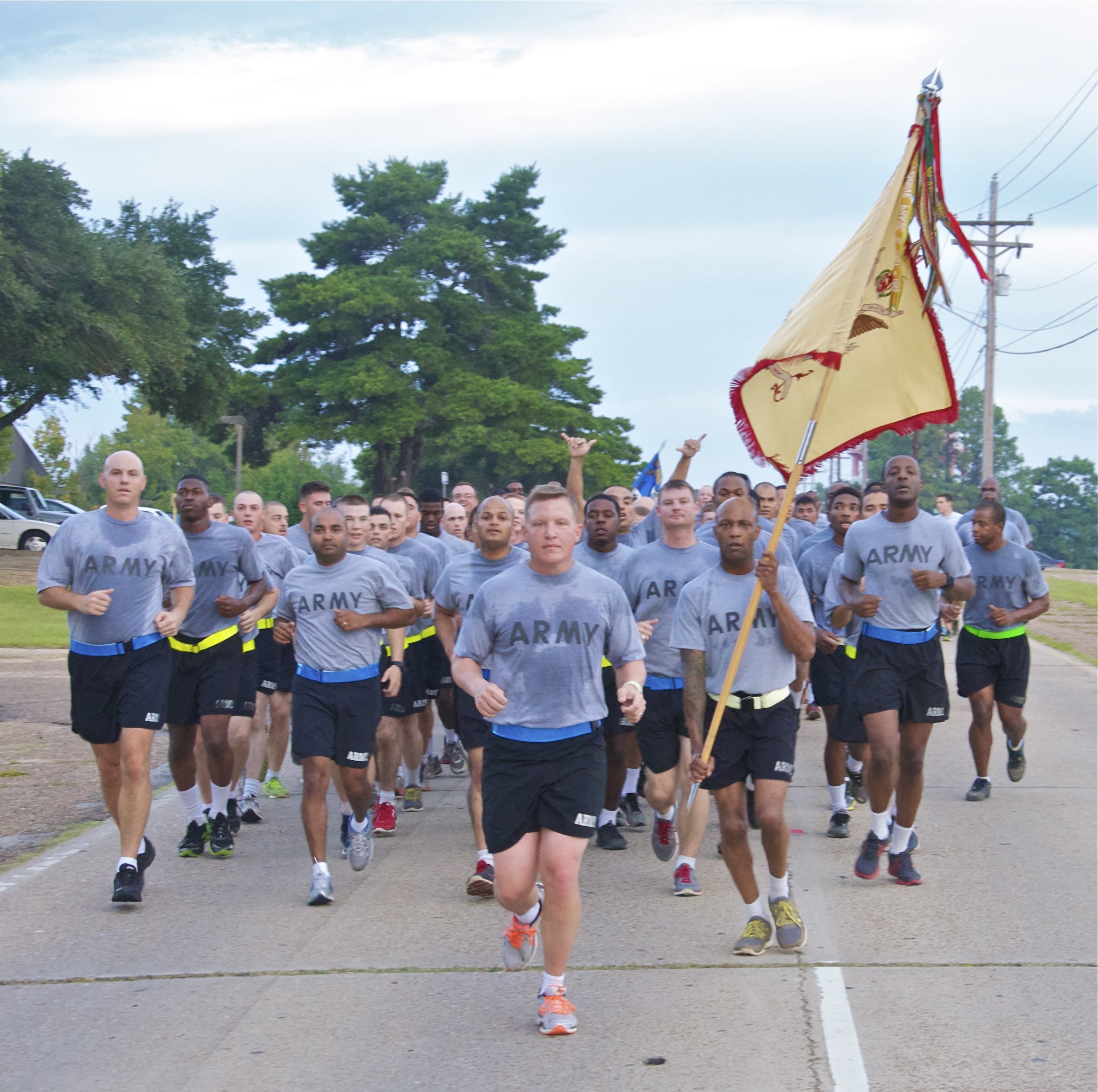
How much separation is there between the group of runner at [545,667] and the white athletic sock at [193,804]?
0.05 feet

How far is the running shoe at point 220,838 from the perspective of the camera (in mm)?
8242

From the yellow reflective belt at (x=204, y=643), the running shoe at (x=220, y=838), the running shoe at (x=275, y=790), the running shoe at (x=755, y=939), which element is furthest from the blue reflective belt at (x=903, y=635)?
the running shoe at (x=275, y=790)

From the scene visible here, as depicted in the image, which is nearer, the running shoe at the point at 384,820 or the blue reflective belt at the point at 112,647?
the blue reflective belt at the point at 112,647

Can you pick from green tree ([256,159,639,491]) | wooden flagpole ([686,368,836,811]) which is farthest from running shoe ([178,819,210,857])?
green tree ([256,159,639,491])

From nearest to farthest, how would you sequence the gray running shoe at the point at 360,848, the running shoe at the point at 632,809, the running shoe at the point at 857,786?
the gray running shoe at the point at 360,848 → the running shoe at the point at 632,809 → the running shoe at the point at 857,786

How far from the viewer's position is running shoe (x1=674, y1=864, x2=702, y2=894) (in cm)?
716

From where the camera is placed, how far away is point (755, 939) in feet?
20.0

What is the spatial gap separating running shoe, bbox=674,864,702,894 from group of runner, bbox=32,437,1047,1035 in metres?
0.02

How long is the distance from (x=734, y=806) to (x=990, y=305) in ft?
136

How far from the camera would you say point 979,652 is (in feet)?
32.3

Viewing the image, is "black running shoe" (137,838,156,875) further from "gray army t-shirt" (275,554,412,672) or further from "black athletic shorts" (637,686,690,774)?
"black athletic shorts" (637,686,690,774)

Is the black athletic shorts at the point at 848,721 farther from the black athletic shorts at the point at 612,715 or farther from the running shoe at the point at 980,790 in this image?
the running shoe at the point at 980,790

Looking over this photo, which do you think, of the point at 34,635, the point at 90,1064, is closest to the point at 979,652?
the point at 90,1064

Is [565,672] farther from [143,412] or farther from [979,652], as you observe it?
[143,412]
